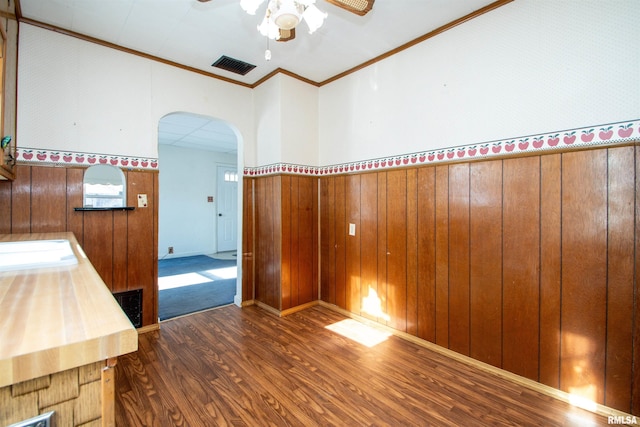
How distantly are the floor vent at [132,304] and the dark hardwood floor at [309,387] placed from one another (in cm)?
20

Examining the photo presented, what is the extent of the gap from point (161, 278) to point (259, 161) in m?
2.84

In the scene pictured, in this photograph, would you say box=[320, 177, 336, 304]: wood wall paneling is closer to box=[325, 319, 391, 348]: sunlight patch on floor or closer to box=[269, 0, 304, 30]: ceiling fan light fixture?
box=[325, 319, 391, 348]: sunlight patch on floor

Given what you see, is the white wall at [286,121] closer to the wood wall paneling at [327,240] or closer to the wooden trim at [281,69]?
the wooden trim at [281,69]

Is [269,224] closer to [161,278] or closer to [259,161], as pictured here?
[259,161]

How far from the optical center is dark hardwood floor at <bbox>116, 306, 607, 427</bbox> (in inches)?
69.4

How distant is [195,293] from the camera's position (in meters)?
4.06

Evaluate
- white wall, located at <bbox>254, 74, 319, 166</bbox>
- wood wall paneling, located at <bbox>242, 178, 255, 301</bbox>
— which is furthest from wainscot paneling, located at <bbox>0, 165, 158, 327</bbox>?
white wall, located at <bbox>254, 74, 319, 166</bbox>

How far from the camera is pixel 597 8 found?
1817mm

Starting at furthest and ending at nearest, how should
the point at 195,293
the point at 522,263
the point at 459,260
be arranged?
the point at 195,293
the point at 459,260
the point at 522,263

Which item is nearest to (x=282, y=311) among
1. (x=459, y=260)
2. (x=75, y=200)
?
(x=459, y=260)

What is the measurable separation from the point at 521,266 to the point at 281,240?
7.49ft

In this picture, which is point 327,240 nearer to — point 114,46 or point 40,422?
point 114,46

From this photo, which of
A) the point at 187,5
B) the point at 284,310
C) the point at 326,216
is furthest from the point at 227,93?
the point at 284,310

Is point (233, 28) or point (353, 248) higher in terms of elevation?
point (233, 28)
